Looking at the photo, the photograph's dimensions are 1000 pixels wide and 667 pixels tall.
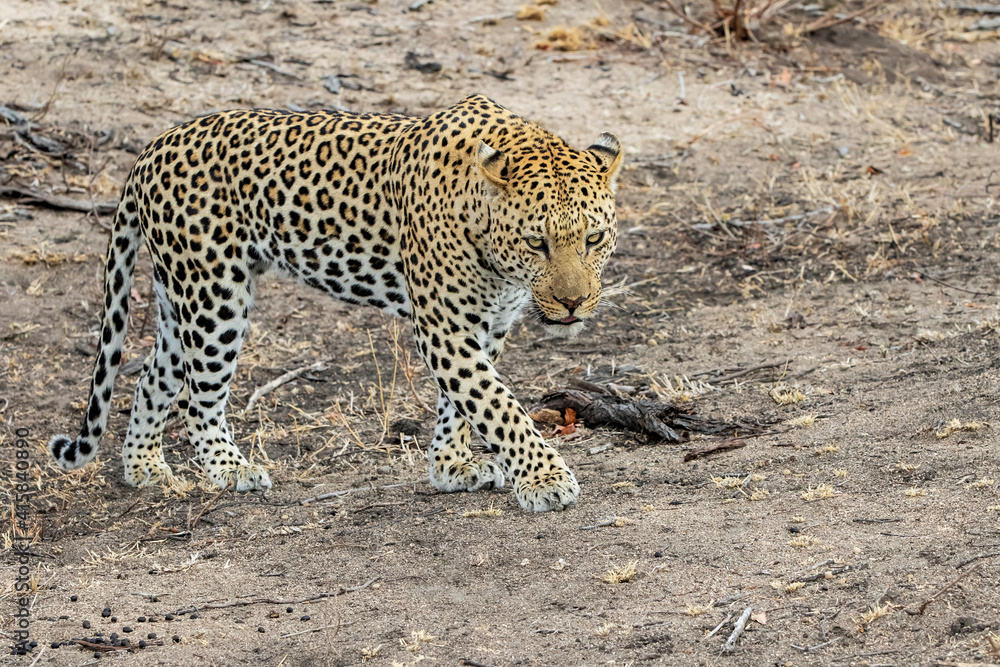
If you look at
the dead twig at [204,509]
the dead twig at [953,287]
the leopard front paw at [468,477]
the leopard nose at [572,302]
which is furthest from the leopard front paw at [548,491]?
the dead twig at [953,287]

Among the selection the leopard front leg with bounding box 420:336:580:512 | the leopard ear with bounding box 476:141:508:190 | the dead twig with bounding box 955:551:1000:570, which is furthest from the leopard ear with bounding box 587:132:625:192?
the dead twig with bounding box 955:551:1000:570

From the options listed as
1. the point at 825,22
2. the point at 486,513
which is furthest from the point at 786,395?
the point at 825,22

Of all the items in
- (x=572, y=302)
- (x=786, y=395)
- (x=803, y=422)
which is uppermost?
(x=572, y=302)

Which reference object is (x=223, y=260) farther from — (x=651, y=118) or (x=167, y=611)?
(x=651, y=118)

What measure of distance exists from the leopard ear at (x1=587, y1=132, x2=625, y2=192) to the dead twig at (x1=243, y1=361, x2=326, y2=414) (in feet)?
10.3

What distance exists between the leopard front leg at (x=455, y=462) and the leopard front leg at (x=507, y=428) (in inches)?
21.4

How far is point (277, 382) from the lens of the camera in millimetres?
8344

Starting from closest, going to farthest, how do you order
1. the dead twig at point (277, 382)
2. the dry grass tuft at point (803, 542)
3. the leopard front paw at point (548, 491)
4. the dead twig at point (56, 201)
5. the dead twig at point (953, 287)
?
1. the dry grass tuft at point (803, 542)
2. the leopard front paw at point (548, 491)
3. the dead twig at point (277, 382)
4. the dead twig at point (953, 287)
5. the dead twig at point (56, 201)

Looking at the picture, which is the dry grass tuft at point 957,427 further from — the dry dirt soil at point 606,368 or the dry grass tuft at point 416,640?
the dry grass tuft at point 416,640

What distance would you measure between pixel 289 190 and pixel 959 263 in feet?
17.4

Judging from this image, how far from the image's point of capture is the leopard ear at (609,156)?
6.00 m

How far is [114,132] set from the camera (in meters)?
10.9

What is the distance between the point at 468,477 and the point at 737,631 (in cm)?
244

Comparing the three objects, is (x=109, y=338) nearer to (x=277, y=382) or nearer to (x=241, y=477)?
(x=241, y=477)
